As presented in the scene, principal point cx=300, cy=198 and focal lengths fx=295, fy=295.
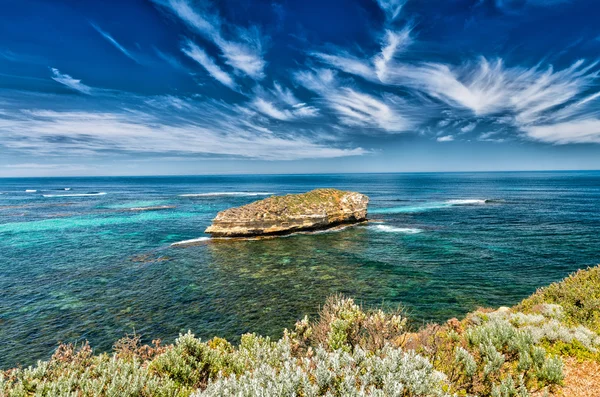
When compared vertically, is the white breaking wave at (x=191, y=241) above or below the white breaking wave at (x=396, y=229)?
below

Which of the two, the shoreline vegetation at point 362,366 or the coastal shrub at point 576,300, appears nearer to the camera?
the shoreline vegetation at point 362,366

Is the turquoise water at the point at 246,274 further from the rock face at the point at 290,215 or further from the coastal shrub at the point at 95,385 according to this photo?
the coastal shrub at the point at 95,385

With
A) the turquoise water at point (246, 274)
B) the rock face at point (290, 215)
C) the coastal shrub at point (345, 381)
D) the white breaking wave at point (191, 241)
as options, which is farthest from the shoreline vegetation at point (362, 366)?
the rock face at point (290, 215)

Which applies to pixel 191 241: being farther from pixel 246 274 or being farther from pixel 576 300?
pixel 576 300

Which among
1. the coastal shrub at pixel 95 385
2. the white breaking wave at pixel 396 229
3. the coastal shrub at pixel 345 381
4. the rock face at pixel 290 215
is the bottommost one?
the white breaking wave at pixel 396 229

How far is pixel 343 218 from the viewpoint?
5062 cm

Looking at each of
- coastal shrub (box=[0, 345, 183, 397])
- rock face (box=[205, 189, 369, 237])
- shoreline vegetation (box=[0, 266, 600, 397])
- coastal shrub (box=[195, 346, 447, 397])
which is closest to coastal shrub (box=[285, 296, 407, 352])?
shoreline vegetation (box=[0, 266, 600, 397])

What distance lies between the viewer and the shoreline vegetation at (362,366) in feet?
17.4

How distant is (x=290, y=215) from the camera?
1772 inches

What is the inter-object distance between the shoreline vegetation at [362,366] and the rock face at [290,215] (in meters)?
31.4

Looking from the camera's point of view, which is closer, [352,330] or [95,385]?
[95,385]

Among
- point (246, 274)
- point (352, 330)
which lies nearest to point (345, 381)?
point (352, 330)

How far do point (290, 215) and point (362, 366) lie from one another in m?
39.2

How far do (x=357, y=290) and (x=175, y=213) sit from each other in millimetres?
54131
